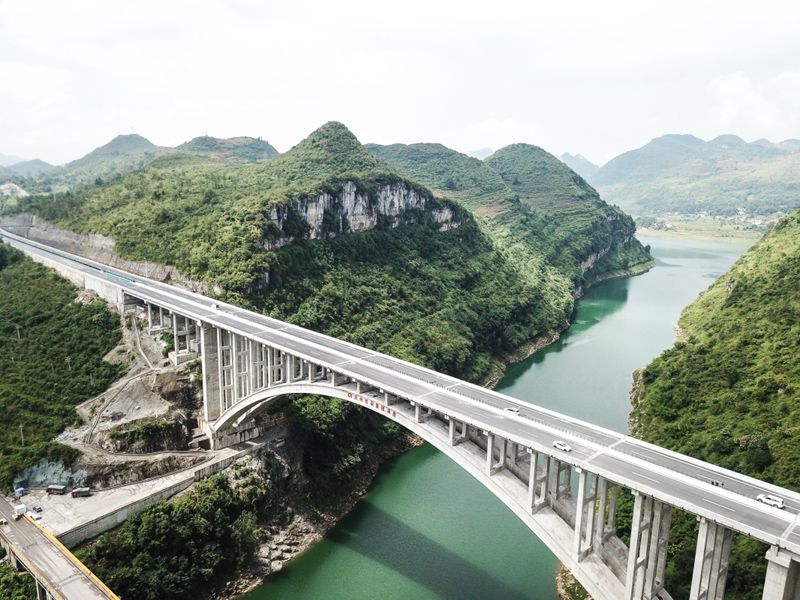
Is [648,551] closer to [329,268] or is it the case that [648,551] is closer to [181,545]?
[181,545]

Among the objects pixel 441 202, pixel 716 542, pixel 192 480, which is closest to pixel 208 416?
pixel 192 480

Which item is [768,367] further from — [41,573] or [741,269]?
[41,573]

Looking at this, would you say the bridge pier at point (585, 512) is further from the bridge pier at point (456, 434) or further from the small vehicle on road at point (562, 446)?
the bridge pier at point (456, 434)

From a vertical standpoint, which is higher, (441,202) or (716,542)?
(441,202)

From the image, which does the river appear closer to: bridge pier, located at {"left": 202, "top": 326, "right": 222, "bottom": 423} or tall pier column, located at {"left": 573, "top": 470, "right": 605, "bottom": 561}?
tall pier column, located at {"left": 573, "top": 470, "right": 605, "bottom": 561}

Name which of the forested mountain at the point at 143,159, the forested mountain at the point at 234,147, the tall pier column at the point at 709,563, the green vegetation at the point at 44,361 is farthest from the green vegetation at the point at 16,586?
the forested mountain at the point at 234,147

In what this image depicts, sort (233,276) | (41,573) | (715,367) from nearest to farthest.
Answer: (41,573), (715,367), (233,276)

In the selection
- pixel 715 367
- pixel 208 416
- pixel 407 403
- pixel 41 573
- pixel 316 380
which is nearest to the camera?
pixel 41 573

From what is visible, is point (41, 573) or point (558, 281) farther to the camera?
point (558, 281)
